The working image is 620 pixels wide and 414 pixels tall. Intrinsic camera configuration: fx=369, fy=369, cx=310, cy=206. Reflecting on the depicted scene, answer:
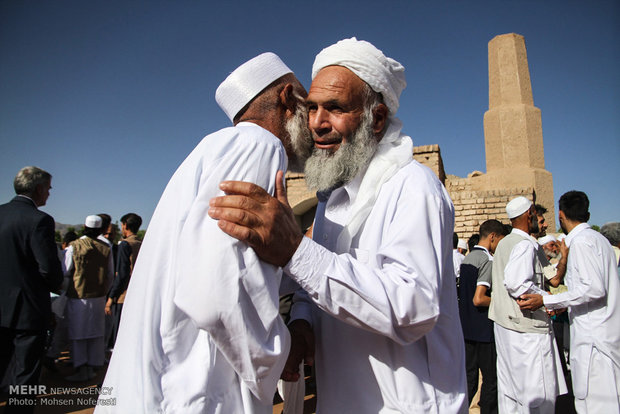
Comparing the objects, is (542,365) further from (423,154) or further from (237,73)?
(423,154)

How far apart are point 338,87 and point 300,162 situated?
0.38 meters

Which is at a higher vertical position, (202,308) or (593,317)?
(202,308)

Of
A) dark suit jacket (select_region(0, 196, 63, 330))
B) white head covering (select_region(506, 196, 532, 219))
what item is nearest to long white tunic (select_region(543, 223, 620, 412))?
white head covering (select_region(506, 196, 532, 219))

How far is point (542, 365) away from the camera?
3.54m

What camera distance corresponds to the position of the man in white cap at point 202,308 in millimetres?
910

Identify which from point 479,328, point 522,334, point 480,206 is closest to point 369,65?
point 522,334

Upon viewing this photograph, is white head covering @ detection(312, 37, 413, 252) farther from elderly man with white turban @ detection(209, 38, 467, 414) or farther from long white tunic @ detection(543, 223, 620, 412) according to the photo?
long white tunic @ detection(543, 223, 620, 412)

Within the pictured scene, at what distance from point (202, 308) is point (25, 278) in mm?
3282

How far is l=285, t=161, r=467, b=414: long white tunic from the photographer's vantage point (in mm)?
1071

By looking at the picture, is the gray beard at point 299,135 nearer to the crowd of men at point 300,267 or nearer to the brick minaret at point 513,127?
the crowd of men at point 300,267

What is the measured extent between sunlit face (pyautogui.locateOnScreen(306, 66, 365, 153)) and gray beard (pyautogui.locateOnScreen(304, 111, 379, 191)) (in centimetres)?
3

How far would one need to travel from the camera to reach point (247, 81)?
149cm

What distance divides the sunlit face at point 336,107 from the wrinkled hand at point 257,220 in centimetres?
68

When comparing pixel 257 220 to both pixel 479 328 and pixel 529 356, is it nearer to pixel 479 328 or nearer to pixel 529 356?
pixel 529 356
